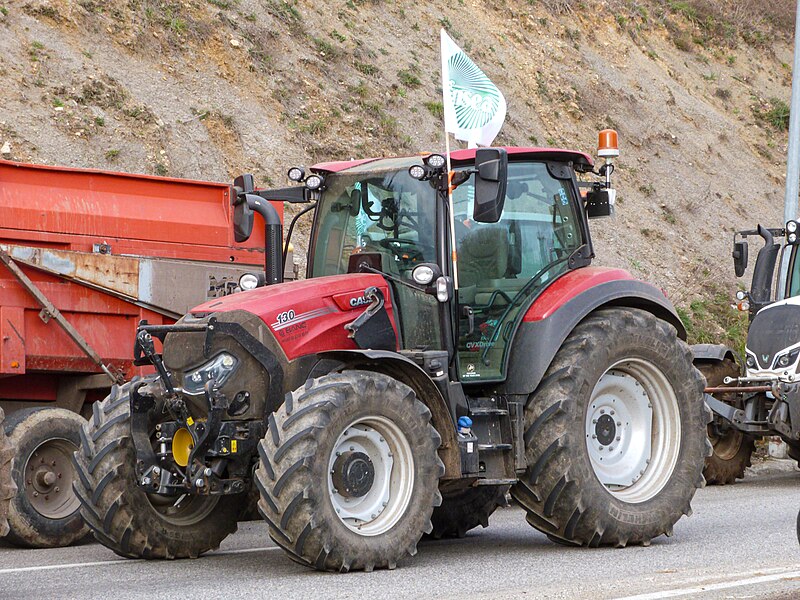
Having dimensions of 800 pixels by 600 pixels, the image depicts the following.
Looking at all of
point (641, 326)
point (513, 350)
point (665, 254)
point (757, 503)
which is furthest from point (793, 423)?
point (665, 254)

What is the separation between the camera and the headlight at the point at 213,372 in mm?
7469

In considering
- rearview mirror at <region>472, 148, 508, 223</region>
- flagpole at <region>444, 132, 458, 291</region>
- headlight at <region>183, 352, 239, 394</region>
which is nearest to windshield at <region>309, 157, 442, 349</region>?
flagpole at <region>444, 132, 458, 291</region>

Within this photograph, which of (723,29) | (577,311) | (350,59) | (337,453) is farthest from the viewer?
(723,29)

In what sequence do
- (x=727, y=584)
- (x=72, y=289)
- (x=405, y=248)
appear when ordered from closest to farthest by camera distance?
1. (x=727, y=584)
2. (x=405, y=248)
3. (x=72, y=289)

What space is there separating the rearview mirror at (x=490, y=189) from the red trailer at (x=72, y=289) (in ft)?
9.16

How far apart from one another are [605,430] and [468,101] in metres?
2.56

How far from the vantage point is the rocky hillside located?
781 inches

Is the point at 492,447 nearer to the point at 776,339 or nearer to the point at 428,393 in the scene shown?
the point at 428,393

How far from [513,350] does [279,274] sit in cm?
179

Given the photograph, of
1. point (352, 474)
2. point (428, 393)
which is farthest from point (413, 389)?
point (352, 474)

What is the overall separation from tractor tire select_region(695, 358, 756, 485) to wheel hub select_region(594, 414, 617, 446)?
5.03 m

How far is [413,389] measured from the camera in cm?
789

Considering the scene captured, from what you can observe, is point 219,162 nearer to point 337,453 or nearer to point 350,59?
point 350,59

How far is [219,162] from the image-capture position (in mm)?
20406
